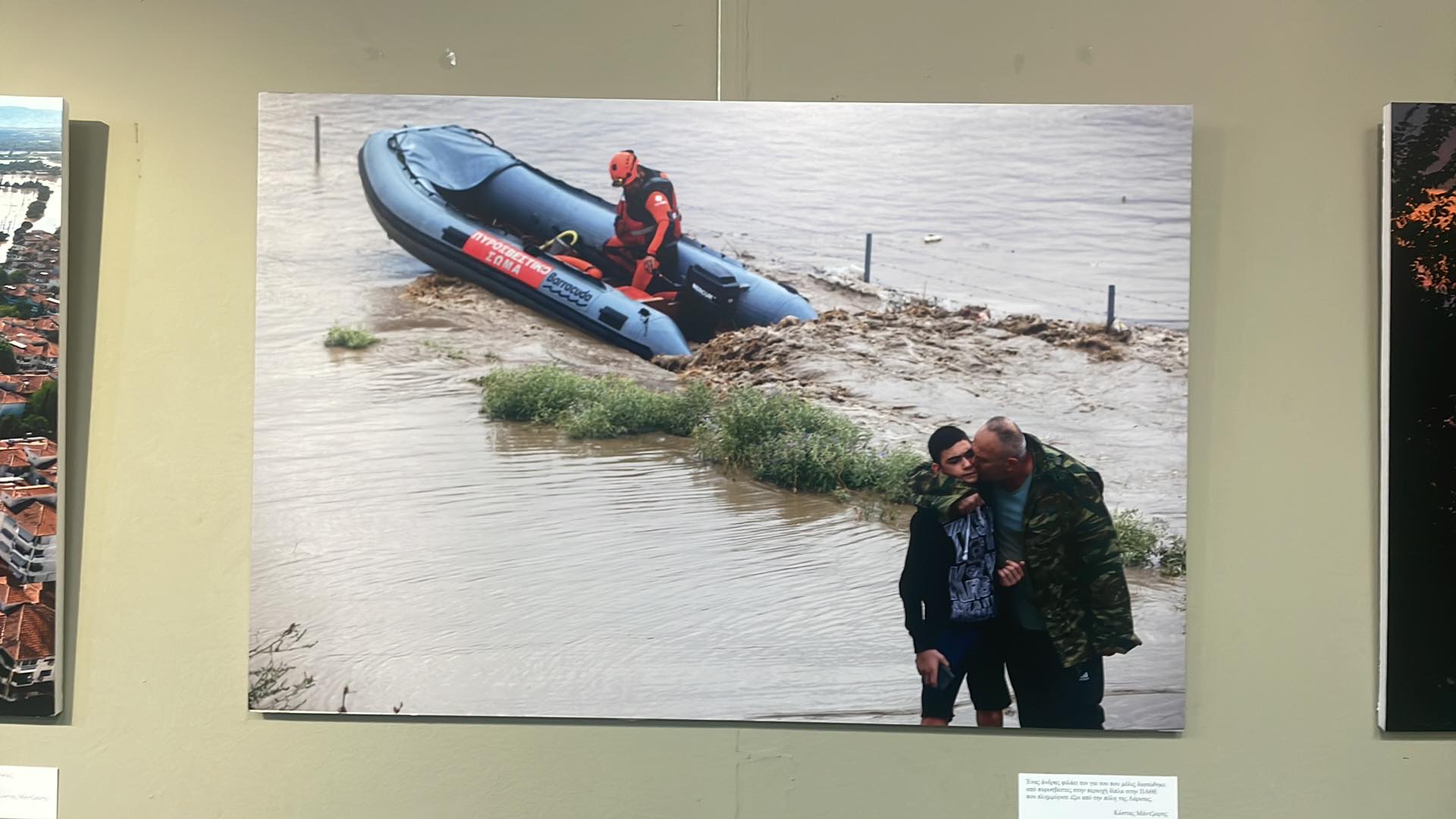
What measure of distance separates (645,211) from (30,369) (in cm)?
92

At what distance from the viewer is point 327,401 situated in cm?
134

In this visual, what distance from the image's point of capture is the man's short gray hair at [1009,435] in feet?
4.31

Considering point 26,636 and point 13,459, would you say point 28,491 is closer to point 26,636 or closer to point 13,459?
point 13,459

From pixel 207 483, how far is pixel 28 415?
27 centimetres

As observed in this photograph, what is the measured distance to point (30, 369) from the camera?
1.34m

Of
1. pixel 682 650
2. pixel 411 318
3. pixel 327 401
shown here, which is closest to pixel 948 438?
pixel 682 650

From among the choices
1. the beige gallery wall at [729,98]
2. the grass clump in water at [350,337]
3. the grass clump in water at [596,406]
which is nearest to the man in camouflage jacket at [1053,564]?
the beige gallery wall at [729,98]

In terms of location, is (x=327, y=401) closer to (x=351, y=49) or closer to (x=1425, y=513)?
(x=351, y=49)

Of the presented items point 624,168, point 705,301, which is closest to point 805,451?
point 705,301

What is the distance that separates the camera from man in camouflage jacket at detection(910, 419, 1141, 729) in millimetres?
1308

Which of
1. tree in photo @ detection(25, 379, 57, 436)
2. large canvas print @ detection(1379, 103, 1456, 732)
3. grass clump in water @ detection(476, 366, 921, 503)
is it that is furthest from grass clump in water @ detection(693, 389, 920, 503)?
tree in photo @ detection(25, 379, 57, 436)

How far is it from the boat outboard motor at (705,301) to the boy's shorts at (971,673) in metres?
0.55

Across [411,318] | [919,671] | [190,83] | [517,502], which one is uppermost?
[190,83]

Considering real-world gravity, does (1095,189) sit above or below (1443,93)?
below
